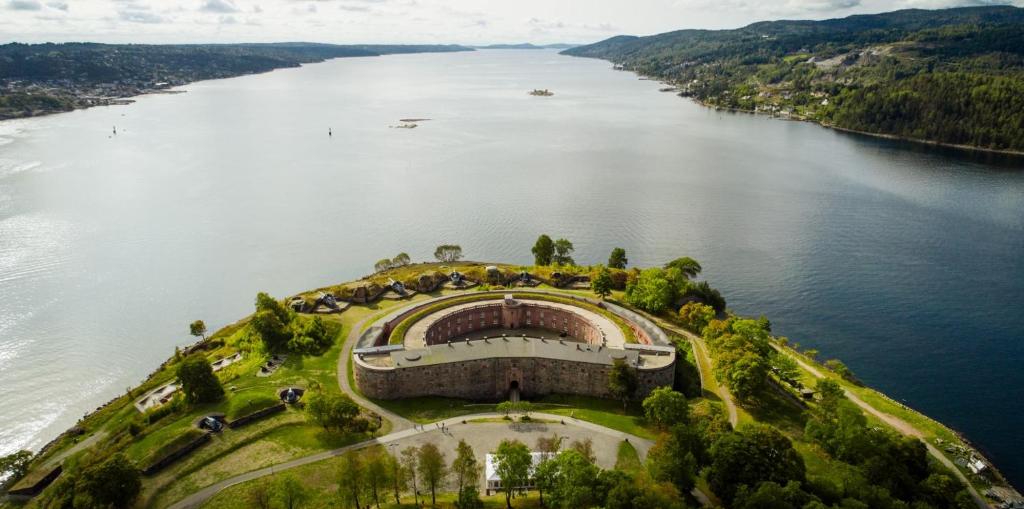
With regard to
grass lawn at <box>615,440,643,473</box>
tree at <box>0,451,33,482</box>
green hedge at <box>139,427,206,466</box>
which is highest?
grass lawn at <box>615,440,643,473</box>

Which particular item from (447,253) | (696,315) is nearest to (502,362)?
(696,315)

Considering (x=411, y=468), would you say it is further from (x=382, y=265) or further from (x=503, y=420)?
(x=382, y=265)

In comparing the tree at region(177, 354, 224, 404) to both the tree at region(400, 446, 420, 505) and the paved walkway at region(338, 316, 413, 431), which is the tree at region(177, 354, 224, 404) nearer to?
the paved walkway at region(338, 316, 413, 431)

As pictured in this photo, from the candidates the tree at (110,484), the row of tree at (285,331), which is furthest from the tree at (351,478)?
the row of tree at (285,331)

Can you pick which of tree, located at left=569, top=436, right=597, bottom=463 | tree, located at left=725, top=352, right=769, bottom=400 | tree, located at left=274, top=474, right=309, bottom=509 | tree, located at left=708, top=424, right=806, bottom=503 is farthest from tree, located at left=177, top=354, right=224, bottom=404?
tree, located at left=725, top=352, right=769, bottom=400

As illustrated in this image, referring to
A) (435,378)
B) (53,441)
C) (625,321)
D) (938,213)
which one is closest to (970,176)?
(938,213)

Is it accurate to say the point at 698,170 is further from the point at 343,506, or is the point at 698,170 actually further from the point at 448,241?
the point at 343,506
